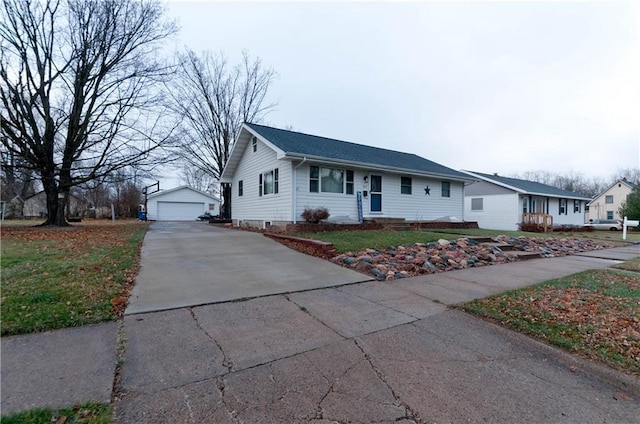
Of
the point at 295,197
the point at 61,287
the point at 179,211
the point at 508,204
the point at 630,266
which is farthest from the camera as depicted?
the point at 179,211

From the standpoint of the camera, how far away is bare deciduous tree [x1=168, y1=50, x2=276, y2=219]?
23328mm

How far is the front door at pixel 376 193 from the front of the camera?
14172 mm

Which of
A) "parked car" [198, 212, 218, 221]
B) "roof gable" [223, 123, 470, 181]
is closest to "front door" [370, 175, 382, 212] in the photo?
"roof gable" [223, 123, 470, 181]

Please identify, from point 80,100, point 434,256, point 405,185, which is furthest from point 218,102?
point 434,256

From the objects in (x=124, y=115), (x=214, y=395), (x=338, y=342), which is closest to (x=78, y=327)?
(x=214, y=395)

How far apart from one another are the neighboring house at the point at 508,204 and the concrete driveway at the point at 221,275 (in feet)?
59.3

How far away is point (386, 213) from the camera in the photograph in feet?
Answer: 47.9

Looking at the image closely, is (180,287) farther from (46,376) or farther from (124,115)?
(124,115)

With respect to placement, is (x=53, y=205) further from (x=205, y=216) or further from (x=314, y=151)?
(x=205, y=216)

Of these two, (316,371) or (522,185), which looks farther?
(522,185)

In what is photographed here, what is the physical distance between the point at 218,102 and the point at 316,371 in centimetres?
2546

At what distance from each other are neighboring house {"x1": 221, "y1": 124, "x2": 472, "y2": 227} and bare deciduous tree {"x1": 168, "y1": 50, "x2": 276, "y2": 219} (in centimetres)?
733

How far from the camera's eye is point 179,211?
1420 inches

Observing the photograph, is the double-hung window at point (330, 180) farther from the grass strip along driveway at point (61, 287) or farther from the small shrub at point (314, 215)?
the grass strip along driveway at point (61, 287)
